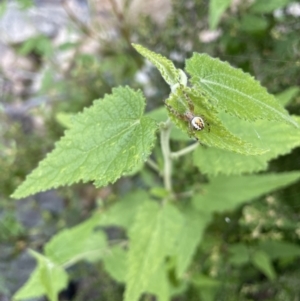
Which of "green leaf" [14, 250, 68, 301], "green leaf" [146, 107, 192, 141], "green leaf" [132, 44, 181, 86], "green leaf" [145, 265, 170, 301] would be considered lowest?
"green leaf" [145, 265, 170, 301]

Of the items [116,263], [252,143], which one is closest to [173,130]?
[252,143]

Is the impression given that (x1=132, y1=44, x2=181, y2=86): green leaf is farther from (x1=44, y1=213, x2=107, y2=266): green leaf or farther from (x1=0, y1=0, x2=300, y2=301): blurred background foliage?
(x1=44, y1=213, x2=107, y2=266): green leaf

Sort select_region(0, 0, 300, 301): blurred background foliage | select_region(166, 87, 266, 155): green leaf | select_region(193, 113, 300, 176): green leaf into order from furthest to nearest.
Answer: select_region(0, 0, 300, 301): blurred background foliage < select_region(193, 113, 300, 176): green leaf < select_region(166, 87, 266, 155): green leaf

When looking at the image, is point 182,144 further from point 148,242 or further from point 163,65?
point 163,65

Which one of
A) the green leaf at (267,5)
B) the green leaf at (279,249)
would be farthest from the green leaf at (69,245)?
the green leaf at (267,5)

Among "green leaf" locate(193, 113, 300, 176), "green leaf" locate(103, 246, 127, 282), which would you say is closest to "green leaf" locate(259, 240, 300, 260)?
"green leaf" locate(103, 246, 127, 282)
